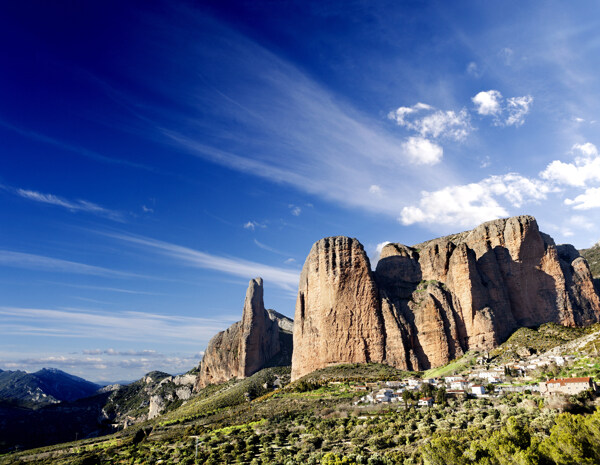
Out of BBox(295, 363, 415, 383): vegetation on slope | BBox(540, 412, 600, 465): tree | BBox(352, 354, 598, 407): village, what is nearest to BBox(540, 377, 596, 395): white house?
BBox(352, 354, 598, 407): village

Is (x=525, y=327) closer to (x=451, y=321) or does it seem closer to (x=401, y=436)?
(x=451, y=321)

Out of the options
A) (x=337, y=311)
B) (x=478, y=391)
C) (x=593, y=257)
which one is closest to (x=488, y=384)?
(x=478, y=391)

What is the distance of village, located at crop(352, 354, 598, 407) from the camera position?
4512cm

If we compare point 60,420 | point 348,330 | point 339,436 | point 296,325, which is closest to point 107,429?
point 60,420

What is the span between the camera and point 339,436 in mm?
42969

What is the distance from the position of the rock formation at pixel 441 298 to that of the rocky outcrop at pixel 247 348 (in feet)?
128

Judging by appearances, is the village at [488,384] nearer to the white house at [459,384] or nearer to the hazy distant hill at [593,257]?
the white house at [459,384]

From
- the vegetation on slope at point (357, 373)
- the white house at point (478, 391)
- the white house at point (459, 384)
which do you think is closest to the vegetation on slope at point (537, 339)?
the white house at point (459, 384)

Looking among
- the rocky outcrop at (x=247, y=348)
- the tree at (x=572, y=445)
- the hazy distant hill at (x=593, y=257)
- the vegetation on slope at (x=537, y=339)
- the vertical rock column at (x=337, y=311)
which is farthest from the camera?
the rocky outcrop at (x=247, y=348)

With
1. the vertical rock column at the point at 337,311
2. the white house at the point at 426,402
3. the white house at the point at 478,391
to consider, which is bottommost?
the white house at the point at 426,402

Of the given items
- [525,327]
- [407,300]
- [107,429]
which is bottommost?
[107,429]

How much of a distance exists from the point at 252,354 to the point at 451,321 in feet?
248

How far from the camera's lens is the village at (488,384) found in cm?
4512

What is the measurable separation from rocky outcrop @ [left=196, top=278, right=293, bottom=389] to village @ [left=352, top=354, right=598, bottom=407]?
71248mm
